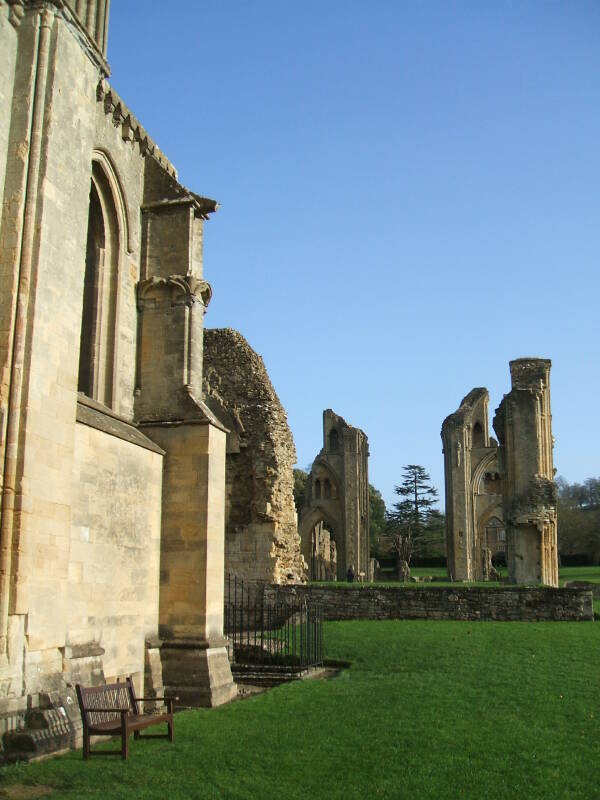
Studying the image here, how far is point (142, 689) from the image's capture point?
1007cm

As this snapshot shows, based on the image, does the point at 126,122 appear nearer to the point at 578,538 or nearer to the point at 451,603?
the point at 451,603

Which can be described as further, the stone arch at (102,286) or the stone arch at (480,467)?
the stone arch at (480,467)

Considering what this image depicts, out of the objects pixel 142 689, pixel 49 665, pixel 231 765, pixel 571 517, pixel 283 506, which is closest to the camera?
pixel 231 765

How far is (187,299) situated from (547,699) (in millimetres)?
6880

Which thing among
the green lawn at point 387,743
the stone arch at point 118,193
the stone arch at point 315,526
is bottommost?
the green lawn at point 387,743

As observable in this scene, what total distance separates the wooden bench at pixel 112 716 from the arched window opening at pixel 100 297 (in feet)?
13.4

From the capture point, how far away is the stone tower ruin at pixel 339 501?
48938mm

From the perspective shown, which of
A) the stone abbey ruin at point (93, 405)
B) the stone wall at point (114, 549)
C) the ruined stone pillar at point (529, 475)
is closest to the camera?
the stone abbey ruin at point (93, 405)

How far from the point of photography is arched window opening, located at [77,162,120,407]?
10.8 metres

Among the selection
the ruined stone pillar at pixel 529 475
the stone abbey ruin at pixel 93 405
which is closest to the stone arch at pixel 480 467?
the ruined stone pillar at pixel 529 475

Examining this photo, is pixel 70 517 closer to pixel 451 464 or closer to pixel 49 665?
pixel 49 665

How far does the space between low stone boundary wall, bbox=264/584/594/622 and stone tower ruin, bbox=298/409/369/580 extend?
2893 centimetres

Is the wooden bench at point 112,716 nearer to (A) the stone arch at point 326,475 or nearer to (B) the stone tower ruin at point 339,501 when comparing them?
(B) the stone tower ruin at point 339,501

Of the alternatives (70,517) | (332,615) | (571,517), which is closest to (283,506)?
(332,615)
